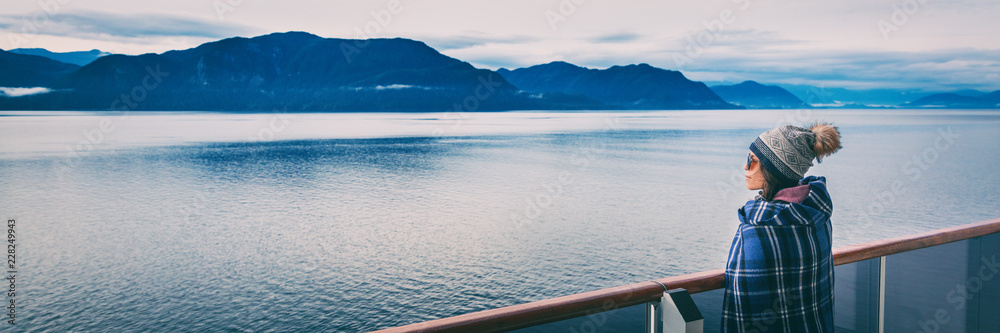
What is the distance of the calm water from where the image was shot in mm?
8922

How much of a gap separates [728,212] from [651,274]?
748 centimetres

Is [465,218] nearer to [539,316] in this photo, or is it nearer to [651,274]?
[651,274]

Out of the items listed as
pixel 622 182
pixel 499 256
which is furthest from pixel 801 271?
pixel 622 182

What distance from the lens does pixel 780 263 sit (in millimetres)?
1679

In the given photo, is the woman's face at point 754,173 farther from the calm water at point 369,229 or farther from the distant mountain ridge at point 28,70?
the distant mountain ridge at point 28,70

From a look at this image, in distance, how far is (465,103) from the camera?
196750mm

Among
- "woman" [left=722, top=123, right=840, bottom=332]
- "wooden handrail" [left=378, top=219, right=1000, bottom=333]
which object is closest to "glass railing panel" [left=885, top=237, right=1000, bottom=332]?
"woman" [left=722, top=123, right=840, bottom=332]

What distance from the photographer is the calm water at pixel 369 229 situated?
892cm

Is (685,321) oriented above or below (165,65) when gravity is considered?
below

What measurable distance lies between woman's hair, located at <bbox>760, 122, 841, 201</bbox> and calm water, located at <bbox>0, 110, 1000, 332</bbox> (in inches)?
257

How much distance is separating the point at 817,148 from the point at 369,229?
13579mm

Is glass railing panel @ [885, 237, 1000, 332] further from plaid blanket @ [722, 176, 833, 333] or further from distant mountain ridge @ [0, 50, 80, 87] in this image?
distant mountain ridge @ [0, 50, 80, 87]

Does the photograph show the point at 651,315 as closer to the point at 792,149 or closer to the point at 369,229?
the point at 792,149

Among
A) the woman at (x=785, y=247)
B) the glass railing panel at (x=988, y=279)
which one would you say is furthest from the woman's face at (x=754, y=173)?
the glass railing panel at (x=988, y=279)
